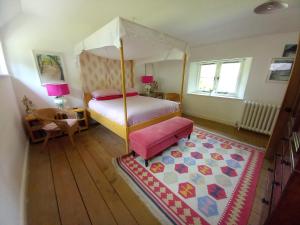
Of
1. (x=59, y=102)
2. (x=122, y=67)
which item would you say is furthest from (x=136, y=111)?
(x=59, y=102)

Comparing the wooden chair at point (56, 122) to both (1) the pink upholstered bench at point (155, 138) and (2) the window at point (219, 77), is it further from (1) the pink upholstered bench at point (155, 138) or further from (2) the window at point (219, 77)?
(2) the window at point (219, 77)

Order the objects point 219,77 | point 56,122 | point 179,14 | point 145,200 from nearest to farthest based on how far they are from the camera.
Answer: point 145,200 < point 179,14 < point 56,122 < point 219,77

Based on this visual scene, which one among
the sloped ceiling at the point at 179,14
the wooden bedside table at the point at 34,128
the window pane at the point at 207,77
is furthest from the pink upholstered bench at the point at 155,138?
the window pane at the point at 207,77

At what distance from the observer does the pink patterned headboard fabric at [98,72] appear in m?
3.14

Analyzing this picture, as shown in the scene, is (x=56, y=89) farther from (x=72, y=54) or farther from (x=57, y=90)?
(x=72, y=54)

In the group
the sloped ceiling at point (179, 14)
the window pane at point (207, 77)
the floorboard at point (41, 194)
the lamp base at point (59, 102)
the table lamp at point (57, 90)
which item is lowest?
the floorboard at point (41, 194)

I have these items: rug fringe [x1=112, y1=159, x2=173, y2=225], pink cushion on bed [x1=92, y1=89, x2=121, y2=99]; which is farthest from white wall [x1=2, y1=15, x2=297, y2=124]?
rug fringe [x1=112, y1=159, x2=173, y2=225]

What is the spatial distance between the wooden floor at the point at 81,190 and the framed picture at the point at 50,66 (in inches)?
56.4

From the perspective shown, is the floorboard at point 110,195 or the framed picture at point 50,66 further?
the framed picture at point 50,66

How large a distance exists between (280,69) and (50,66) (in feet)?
15.8

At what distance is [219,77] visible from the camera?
354 cm

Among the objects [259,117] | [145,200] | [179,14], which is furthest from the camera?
[259,117]

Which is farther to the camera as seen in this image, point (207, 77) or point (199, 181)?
point (207, 77)

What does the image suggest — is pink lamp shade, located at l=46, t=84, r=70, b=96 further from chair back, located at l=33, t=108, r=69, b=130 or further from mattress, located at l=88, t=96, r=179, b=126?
mattress, located at l=88, t=96, r=179, b=126
